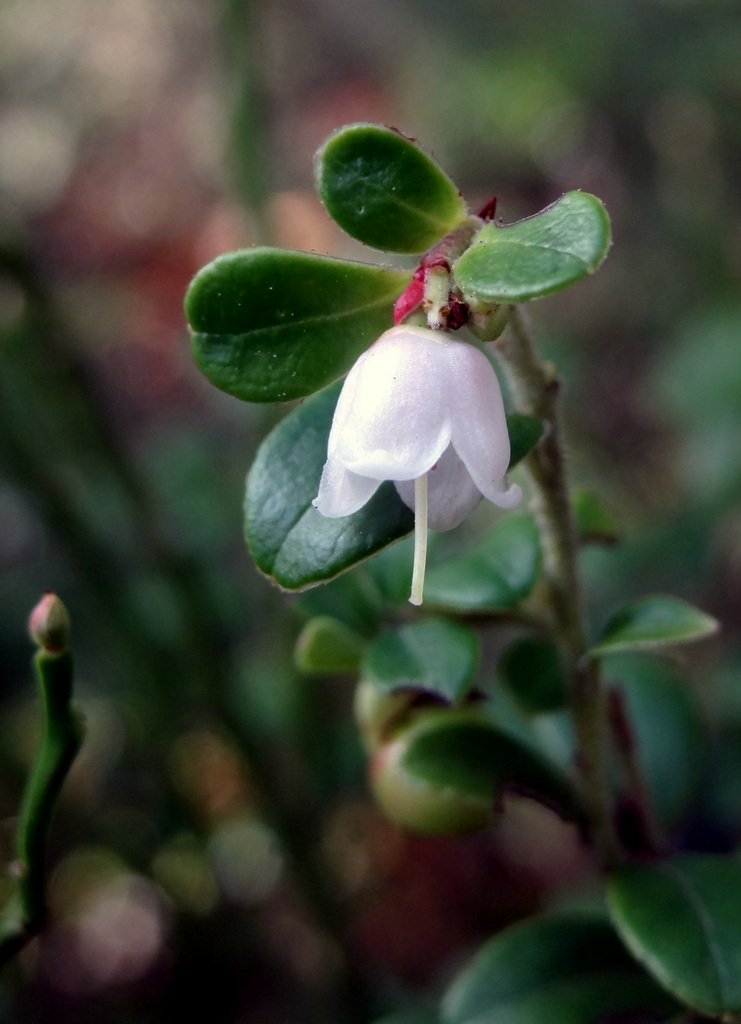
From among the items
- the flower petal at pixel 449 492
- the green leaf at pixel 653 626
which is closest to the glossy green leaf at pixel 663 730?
the green leaf at pixel 653 626

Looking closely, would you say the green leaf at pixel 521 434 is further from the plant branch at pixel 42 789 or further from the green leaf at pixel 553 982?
the green leaf at pixel 553 982

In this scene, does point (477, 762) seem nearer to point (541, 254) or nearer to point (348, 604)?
point (348, 604)

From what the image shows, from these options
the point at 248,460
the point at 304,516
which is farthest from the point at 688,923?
the point at 248,460

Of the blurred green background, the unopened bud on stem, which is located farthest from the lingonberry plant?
the blurred green background

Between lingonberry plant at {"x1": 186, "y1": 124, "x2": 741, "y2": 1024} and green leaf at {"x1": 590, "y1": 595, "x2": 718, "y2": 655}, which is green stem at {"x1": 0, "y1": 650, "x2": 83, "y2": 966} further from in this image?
green leaf at {"x1": 590, "y1": 595, "x2": 718, "y2": 655}

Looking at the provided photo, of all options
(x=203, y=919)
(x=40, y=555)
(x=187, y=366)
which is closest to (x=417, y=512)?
(x=203, y=919)
